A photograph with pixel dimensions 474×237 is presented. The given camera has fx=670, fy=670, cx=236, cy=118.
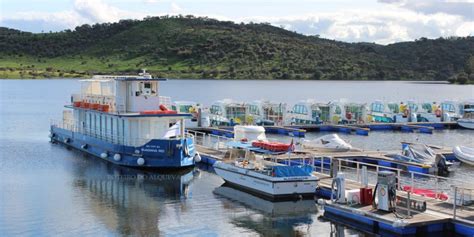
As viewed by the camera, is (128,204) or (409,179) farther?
(409,179)

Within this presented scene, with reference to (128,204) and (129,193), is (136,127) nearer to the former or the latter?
(129,193)

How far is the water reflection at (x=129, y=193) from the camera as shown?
31.1 metres

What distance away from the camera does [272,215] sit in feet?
106

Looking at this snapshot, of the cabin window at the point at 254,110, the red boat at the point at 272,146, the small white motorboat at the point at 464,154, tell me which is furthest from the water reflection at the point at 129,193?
the cabin window at the point at 254,110

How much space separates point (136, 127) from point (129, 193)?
9051 millimetres

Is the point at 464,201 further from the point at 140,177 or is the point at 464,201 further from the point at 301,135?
the point at 301,135

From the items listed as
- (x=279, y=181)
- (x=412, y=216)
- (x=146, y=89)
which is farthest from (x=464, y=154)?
(x=146, y=89)

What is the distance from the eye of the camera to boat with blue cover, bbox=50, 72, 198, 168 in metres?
43.4

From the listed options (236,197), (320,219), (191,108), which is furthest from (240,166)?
(191,108)

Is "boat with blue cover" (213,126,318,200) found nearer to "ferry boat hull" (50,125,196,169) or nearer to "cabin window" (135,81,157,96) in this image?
"ferry boat hull" (50,125,196,169)

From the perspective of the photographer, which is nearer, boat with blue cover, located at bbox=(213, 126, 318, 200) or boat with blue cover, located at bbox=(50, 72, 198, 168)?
boat with blue cover, located at bbox=(213, 126, 318, 200)

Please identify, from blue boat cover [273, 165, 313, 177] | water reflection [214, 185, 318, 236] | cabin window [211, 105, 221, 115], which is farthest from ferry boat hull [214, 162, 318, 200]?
cabin window [211, 105, 221, 115]

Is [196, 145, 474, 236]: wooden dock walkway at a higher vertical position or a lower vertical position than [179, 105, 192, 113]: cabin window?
lower

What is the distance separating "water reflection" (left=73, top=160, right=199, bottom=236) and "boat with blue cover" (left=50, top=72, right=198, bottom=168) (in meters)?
1.01
